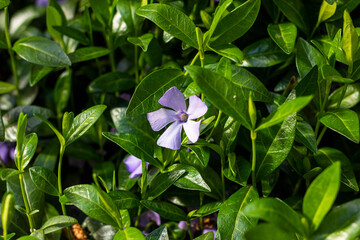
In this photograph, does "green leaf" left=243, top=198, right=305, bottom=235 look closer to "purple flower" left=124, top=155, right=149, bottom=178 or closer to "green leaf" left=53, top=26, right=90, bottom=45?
"purple flower" left=124, top=155, right=149, bottom=178

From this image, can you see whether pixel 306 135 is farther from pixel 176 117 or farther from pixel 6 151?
pixel 6 151

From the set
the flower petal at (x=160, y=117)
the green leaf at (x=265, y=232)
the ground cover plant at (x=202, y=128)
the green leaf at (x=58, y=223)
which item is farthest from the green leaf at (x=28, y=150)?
the green leaf at (x=265, y=232)

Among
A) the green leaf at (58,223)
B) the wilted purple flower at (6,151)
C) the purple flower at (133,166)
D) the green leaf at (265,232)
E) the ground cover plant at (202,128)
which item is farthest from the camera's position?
the wilted purple flower at (6,151)

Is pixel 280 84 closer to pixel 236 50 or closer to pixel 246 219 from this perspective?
pixel 236 50

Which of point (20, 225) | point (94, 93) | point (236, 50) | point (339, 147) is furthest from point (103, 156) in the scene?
point (339, 147)

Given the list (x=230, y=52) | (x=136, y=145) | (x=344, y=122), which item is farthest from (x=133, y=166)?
(x=344, y=122)

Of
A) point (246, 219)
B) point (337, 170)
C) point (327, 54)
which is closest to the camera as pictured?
point (337, 170)

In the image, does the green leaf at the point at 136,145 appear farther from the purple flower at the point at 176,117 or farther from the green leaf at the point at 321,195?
the green leaf at the point at 321,195

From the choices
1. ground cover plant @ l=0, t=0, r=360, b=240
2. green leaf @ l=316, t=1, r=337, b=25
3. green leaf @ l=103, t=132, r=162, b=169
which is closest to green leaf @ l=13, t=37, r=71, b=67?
ground cover plant @ l=0, t=0, r=360, b=240
